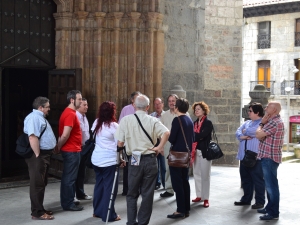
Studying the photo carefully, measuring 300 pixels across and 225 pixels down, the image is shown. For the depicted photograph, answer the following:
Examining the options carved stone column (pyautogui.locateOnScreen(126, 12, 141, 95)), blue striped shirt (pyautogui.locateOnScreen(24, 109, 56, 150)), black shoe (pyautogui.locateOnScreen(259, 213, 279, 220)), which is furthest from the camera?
carved stone column (pyautogui.locateOnScreen(126, 12, 141, 95))

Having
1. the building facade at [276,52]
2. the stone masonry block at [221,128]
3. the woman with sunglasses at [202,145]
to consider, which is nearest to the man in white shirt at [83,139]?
the woman with sunglasses at [202,145]

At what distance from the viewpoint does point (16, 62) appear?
9.76 meters

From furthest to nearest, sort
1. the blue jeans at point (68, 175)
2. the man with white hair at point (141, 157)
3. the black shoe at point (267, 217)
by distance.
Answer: the blue jeans at point (68, 175), the black shoe at point (267, 217), the man with white hair at point (141, 157)

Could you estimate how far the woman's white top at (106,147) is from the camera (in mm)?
6969

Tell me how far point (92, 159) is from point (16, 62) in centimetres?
338

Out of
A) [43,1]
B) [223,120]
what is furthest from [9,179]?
[223,120]

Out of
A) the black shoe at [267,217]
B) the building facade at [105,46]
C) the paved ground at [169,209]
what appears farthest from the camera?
the building facade at [105,46]

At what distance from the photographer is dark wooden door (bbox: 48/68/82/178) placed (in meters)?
9.99

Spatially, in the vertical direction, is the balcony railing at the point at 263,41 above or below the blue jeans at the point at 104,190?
above

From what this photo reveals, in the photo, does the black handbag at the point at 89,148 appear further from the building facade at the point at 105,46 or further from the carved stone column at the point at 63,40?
the carved stone column at the point at 63,40

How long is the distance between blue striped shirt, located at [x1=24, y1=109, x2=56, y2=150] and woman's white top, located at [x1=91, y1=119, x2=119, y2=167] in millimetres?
572

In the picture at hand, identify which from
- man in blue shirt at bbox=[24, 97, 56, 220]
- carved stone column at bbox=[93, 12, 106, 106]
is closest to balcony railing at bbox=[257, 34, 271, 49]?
carved stone column at bbox=[93, 12, 106, 106]

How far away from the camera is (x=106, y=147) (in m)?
6.98

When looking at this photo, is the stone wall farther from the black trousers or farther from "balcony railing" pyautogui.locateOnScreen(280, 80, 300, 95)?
"balcony railing" pyautogui.locateOnScreen(280, 80, 300, 95)
